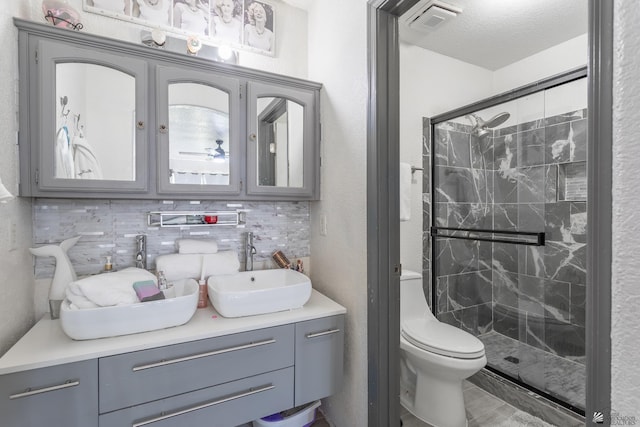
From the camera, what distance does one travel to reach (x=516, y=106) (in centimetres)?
236

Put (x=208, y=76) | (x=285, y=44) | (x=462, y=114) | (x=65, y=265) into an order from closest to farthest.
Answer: (x=65, y=265)
(x=208, y=76)
(x=285, y=44)
(x=462, y=114)

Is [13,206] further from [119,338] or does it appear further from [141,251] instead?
[119,338]

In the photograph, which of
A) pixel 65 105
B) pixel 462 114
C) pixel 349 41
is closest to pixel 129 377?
pixel 65 105

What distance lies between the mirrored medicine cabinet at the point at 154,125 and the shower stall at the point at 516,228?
47.1 inches

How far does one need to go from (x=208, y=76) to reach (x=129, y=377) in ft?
4.45

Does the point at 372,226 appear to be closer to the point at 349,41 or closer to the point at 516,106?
the point at 349,41

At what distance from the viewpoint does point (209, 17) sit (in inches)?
69.3

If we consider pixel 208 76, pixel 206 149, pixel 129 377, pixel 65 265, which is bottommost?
pixel 129 377

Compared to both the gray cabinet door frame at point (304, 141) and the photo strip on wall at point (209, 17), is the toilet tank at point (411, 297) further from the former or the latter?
the photo strip on wall at point (209, 17)

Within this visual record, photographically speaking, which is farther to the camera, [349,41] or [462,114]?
[462,114]

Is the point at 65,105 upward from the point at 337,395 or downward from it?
upward

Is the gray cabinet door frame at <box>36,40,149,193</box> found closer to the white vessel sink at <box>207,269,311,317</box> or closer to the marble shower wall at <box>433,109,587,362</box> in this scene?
the white vessel sink at <box>207,269,311,317</box>

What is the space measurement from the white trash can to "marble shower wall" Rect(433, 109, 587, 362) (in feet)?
4.26

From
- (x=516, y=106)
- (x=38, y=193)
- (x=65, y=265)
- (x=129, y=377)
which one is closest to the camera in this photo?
(x=129, y=377)
